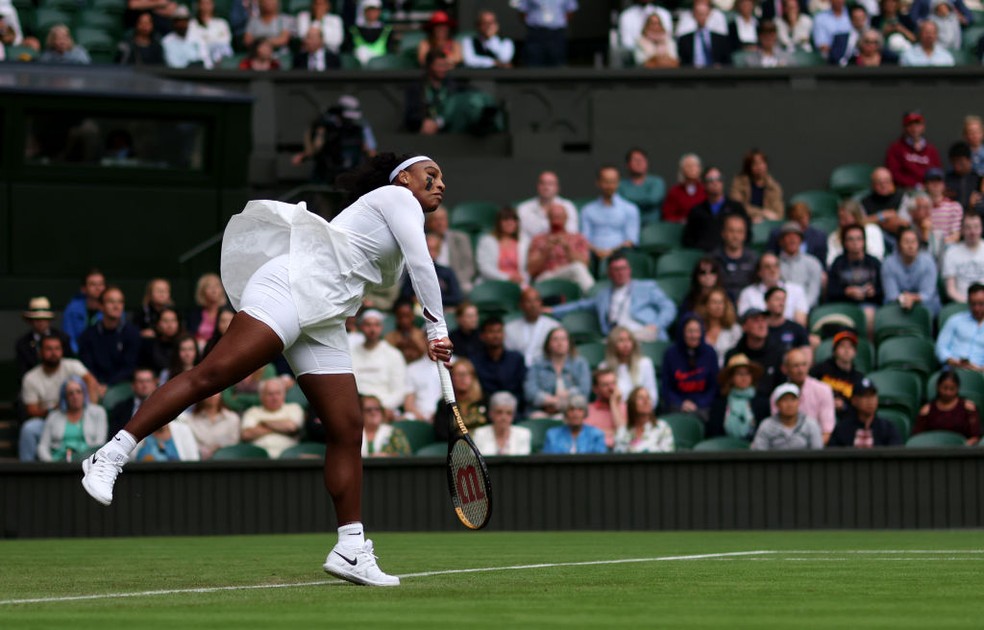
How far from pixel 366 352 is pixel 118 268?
4.13 meters

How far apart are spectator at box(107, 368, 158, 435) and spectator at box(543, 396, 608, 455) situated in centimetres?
299

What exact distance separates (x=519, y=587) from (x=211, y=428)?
7618 mm

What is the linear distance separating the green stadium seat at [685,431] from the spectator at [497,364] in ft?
4.15

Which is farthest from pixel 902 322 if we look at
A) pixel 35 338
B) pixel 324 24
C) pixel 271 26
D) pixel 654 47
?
pixel 271 26

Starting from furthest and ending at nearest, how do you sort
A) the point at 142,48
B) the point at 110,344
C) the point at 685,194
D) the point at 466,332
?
the point at 142,48 → the point at 685,194 → the point at 110,344 → the point at 466,332

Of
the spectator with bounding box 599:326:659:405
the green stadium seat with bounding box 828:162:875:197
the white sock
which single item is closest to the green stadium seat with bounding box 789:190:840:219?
the green stadium seat with bounding box 828:162:875:197

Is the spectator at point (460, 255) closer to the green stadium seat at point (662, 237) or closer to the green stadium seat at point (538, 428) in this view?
the green stadium seat at point (662, 237)

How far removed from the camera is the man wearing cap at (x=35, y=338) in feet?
49.4

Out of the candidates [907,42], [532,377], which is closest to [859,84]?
[907,42]

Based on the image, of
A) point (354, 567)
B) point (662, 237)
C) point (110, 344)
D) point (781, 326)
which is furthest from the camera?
point (662, 237)

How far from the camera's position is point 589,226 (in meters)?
17.2

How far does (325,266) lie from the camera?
7.32 m

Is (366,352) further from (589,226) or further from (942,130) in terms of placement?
(942,130)

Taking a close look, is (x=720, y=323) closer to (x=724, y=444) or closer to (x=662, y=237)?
(x=724, y=444)
